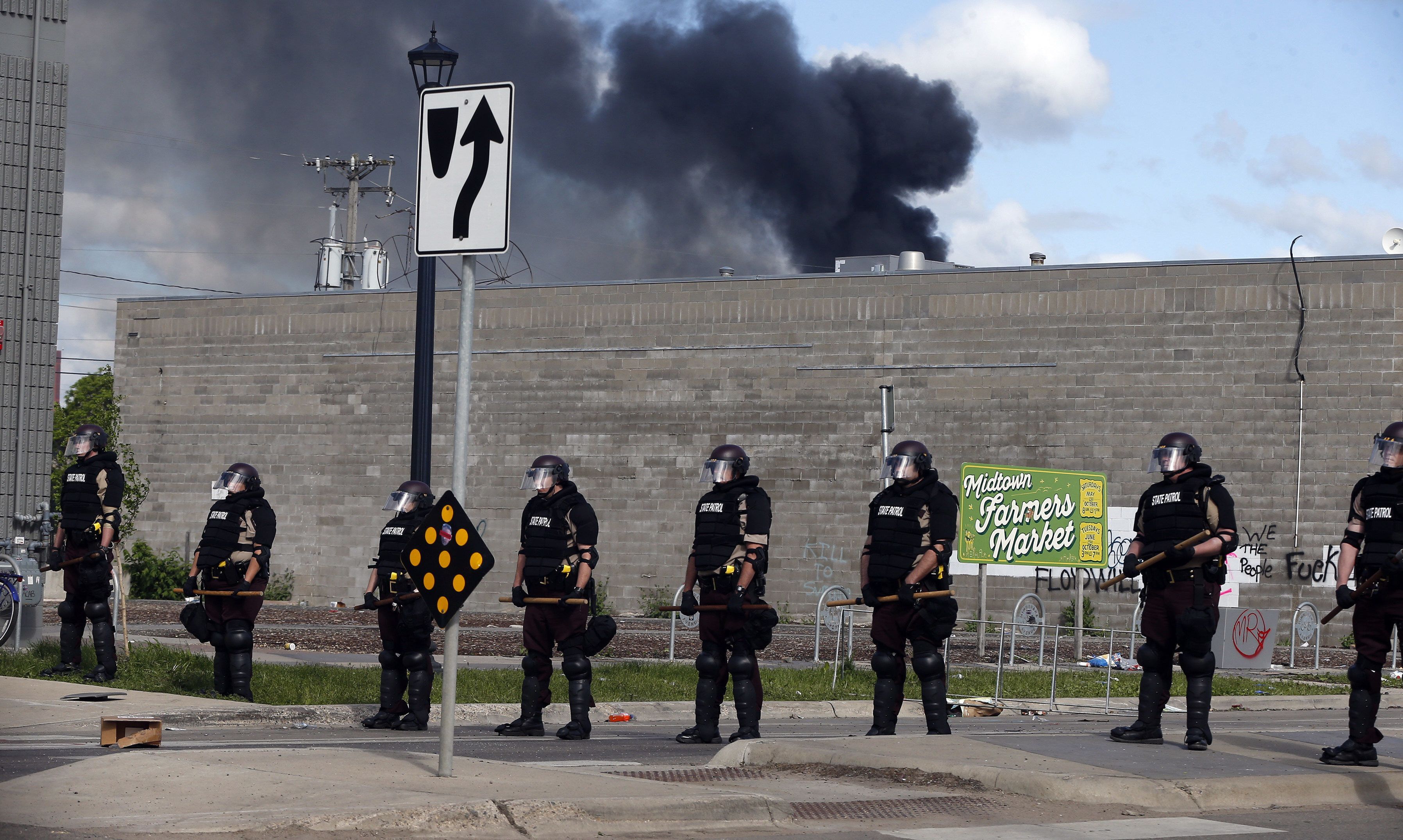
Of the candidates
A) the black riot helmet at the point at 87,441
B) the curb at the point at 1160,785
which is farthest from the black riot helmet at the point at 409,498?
the curb at the point at 1160,785

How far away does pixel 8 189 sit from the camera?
1866 centimetres

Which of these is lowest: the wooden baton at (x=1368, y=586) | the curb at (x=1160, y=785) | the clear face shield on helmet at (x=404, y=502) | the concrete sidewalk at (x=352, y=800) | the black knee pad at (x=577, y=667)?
the curb at (x=1160, y=785)

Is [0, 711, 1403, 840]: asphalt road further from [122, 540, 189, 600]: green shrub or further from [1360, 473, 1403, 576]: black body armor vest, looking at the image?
[122, 540, 189, 600]: green shrub

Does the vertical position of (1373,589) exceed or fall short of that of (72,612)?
it exceeds it

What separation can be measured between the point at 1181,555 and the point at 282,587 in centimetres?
2511

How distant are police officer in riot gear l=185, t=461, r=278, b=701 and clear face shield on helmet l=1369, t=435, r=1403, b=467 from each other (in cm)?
806

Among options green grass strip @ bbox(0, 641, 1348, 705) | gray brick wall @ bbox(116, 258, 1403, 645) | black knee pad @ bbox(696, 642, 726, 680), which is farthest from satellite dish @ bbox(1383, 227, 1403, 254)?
black knee pad @ bbox(696, 642, 726, 680)

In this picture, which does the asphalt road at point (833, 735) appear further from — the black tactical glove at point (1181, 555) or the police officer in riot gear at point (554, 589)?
the black tactical glove at point (1181, 555)

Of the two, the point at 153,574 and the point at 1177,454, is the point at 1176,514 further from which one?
the point at 153,574

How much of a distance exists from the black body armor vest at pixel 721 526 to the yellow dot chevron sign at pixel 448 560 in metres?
3.44

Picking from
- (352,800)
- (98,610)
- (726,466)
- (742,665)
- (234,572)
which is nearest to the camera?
(352,800)

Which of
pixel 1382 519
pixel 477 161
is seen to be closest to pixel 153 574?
pixel 477 161

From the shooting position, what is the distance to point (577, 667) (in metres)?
11.4

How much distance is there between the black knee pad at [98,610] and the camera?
43.9 ft
